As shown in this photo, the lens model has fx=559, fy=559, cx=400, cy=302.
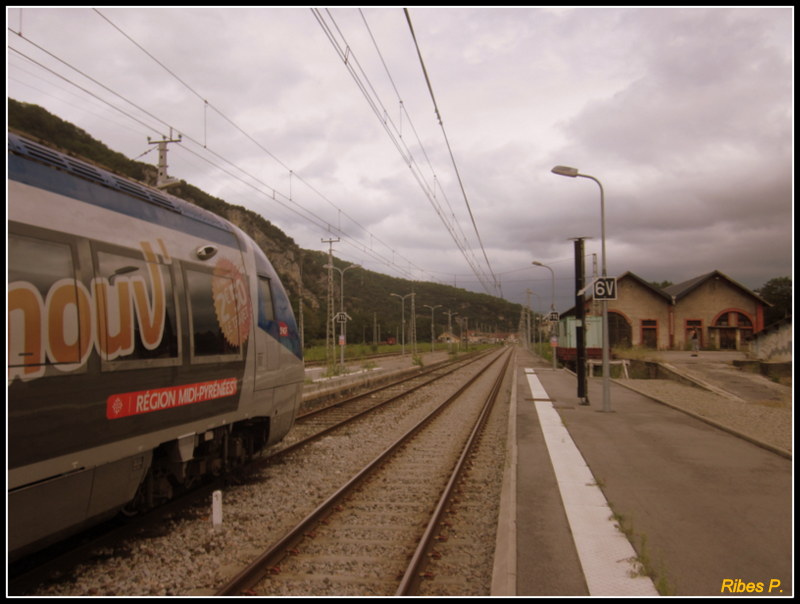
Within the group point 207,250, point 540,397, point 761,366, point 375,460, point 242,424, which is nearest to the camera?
point 207,250

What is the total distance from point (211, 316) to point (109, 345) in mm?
1845

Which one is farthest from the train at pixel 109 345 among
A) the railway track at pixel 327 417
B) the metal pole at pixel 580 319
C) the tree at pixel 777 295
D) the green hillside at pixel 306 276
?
the tree at pixel 777 295

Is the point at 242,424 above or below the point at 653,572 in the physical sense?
above

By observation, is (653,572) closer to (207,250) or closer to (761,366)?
(207,250)

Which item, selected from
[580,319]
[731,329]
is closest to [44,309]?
[580,319]

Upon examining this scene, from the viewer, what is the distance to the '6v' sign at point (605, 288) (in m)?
Result: 14.2

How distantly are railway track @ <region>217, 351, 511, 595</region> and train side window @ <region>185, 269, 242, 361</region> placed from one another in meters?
2.23

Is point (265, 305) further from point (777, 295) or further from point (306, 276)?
point (306, 276)

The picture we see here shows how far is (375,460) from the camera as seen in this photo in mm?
9477

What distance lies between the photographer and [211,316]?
21.9 feet

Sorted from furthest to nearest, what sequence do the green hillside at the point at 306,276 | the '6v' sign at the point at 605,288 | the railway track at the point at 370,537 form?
1. the green hillside at the point at 306,276
2. the '6v' sign at the point at 605,288
3. the railway track at the point at 370,537

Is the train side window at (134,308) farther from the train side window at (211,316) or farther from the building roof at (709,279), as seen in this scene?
the building roof at (709,279)

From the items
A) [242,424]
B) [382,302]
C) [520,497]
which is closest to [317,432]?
[242,424]

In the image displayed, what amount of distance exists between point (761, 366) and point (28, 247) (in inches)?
1168
